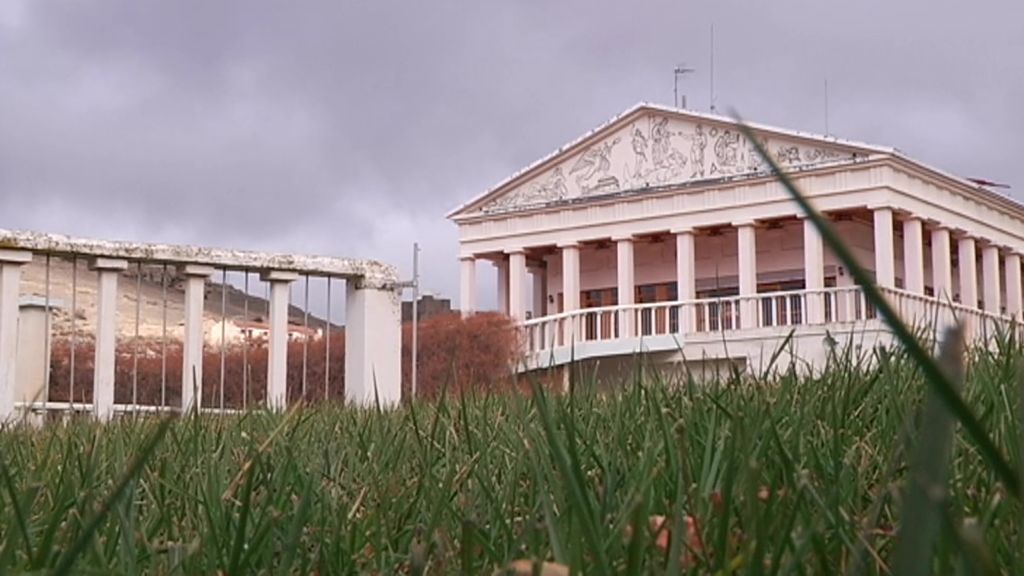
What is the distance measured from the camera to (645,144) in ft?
90.1

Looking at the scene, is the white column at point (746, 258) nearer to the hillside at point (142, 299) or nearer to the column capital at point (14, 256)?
the hillside at point (142, 299)

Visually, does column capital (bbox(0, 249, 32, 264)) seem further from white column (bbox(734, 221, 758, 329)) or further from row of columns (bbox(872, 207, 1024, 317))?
white column (bbox(734, 221, 758, 329))

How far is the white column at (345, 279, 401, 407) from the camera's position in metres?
5.61

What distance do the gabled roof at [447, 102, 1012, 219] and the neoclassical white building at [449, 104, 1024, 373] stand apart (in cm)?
3

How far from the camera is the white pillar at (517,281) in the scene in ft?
96.3

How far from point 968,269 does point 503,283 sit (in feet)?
38.8

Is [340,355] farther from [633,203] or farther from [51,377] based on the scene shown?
[633,203]

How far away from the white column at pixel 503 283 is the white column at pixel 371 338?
2509 centimetres

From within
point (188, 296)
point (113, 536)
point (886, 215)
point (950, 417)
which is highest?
point (886, 215)

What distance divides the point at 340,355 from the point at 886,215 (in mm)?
19958

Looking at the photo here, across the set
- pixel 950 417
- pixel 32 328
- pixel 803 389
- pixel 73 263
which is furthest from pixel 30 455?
pixel 32 328

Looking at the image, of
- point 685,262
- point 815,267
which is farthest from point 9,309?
point 685,262

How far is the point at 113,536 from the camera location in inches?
41.2

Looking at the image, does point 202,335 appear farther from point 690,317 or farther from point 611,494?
point 690,317
